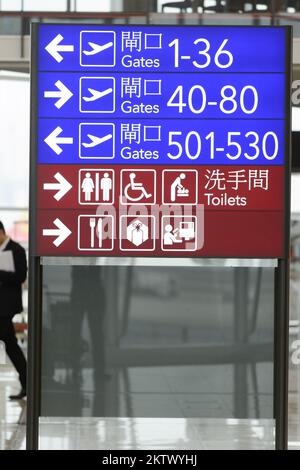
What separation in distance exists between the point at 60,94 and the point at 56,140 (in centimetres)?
18

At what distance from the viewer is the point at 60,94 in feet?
14.8

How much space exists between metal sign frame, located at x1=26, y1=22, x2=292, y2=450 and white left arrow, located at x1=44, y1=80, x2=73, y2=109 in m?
0.06

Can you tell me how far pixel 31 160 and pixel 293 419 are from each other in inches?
126

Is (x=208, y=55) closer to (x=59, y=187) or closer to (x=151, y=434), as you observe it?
(x=59, y=187)

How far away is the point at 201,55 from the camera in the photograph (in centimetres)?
452

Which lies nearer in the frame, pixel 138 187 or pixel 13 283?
pixel 138 187

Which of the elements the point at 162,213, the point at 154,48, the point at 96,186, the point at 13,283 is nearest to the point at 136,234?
the point at 162,213

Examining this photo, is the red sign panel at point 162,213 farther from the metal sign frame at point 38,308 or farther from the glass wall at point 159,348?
the glass wall at point 159,348

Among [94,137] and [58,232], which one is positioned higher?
[94,137]

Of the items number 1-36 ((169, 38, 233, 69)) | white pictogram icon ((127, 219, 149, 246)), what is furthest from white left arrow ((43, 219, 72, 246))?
number 1-36 ((169, 38, 233, 69))

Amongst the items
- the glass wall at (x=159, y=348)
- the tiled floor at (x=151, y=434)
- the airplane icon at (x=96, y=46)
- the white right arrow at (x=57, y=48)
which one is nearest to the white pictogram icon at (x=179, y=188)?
the airplane icon at (x=96, y=46)

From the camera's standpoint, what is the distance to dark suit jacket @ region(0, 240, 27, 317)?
24.7 ft

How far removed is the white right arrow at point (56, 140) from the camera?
4.49 m
